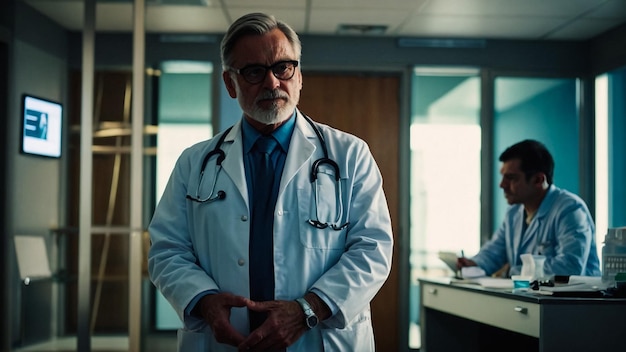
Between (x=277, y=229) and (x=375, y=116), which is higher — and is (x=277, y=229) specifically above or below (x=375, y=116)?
below

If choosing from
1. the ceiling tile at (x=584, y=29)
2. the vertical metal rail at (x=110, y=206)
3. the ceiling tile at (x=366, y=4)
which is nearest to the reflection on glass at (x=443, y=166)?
the ceiling tile at (x=584, y=29)

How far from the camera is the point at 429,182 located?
625cm

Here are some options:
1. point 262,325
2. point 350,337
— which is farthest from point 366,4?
point 262,325

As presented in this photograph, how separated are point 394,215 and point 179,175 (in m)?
4.52

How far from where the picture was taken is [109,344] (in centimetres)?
458

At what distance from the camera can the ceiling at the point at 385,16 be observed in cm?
492

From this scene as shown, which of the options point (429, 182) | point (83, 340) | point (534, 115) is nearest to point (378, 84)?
point (429, 182)

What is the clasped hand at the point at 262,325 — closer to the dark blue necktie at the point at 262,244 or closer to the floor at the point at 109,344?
the dark blue necktie at the point at 262,244

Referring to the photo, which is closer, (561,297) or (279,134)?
(279,134)

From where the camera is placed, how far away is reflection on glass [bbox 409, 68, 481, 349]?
6223 mm

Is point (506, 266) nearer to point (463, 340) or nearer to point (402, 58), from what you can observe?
point (463, 340)

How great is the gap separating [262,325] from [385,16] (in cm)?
420

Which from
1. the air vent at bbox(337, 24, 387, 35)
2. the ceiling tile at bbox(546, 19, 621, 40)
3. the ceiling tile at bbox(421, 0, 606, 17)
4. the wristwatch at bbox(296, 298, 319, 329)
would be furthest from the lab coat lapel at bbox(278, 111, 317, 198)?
the ceiling tile at bbox(546, 19, 621, 40)

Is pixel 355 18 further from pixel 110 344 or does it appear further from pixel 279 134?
pixel 279 134
